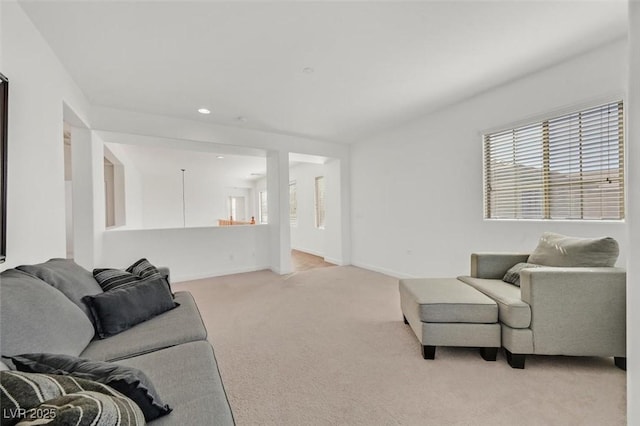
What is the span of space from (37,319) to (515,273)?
3031 millimetres

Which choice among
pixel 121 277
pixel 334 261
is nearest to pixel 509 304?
A: pixel 121 277

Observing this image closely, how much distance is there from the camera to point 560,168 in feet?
8.46

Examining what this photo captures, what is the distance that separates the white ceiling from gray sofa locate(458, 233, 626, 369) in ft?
5.91

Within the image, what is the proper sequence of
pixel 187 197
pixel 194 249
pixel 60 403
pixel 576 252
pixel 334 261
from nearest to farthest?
pixel 60 403 → pixel 576 252 → pixel 194 249 → pixel 334 261 → pixel 187 197

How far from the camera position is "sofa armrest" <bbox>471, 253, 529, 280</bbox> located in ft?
8.02

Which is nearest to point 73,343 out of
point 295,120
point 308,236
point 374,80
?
point 374,80

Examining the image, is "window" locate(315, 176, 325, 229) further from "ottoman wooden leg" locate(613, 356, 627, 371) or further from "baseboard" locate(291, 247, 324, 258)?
"ottoman wooden leg" locate(613, 356, 627, 371)

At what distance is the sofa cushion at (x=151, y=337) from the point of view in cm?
130

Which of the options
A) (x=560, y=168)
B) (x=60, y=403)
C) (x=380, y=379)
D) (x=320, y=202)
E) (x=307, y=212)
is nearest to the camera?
(x=60, y=403)

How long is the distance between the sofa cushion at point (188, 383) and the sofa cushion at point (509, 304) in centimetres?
185

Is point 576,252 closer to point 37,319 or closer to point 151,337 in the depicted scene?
point 151,337

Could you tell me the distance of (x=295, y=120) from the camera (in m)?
3.97

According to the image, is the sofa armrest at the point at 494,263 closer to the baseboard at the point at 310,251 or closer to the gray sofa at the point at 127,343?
the gray sofa at the point at 127,343

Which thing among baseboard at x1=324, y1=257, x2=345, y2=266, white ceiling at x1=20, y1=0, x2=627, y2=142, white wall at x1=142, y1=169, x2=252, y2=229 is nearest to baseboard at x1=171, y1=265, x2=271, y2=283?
baseboard at x1=324, y1=257, x2=345, y2=266
